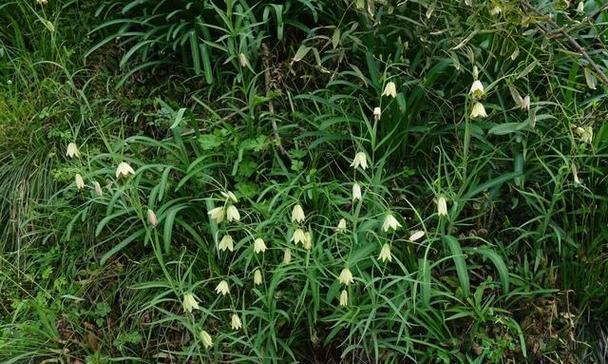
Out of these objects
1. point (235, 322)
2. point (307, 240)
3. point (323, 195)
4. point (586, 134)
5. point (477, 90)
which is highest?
point (477, 90)

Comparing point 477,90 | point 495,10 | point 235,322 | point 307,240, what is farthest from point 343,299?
point 495,10

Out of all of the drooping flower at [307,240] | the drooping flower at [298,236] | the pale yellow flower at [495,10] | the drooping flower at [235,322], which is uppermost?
the pale yellow flower at [495,10]

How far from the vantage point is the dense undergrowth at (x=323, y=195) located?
2.40m

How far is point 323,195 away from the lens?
8.60 ft

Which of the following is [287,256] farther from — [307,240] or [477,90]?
[477,90]

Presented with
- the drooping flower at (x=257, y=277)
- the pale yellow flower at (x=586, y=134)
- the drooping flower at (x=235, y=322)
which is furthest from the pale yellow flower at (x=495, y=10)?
the drooping flower at (x=235, y=322)

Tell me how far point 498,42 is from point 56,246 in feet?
6.58

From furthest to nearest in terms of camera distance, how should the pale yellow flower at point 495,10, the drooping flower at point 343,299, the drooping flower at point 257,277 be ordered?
the pale yellow flower at point 495,10
the drooping flower at point 257,277
the drooping flower at point 343,299

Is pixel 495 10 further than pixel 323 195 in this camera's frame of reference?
No

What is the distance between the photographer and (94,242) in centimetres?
287

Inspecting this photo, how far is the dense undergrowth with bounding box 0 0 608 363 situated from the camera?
94.7 inches

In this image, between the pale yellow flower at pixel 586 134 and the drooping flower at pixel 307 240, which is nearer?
the drooping flower at pixel 307 240

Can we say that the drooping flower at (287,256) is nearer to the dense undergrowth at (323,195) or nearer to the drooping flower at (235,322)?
the dense undergrowth at (323,195)

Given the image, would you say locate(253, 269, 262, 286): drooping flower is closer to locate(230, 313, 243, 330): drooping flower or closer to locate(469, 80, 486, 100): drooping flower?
locate(230, 313, 243, 330): drooping flower
